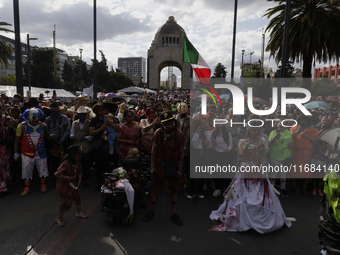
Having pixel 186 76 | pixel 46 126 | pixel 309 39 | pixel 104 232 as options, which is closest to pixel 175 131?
pixel 104 232

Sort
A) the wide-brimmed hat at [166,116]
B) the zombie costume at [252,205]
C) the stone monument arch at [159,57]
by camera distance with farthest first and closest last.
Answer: the stone monument arch at [159,57] < the wide-brimmed hat at [166,116] < the zombie costume at [252,205]

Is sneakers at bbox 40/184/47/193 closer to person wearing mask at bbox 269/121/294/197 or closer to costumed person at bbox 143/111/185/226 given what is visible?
costumed person at bbox 143/111/185/226

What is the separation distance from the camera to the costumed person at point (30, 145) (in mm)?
5766

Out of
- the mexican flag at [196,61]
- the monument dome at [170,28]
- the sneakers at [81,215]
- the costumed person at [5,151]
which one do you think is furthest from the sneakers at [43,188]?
the monument dome at [170,28]

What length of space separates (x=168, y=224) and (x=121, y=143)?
2.19 metres

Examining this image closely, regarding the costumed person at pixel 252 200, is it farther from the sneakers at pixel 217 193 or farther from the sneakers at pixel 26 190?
the sneakers at pixel 26 190

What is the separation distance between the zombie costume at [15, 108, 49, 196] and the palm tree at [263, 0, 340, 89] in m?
12.3

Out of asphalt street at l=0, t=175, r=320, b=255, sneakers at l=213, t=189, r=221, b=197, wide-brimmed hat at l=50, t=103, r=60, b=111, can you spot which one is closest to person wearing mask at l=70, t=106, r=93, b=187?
wide-brimmed hat at l=50, t=103, r=60, b=111

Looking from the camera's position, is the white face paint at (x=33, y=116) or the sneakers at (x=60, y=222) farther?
the white face paint at (x=33, y=116)

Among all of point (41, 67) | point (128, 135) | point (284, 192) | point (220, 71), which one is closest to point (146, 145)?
point (128, 135)

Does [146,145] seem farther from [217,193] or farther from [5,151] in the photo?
[5,151]

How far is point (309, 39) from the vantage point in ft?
41.0

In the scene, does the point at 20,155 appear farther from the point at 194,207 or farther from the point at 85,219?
the point at 194,207

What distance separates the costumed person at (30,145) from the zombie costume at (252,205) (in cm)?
434
